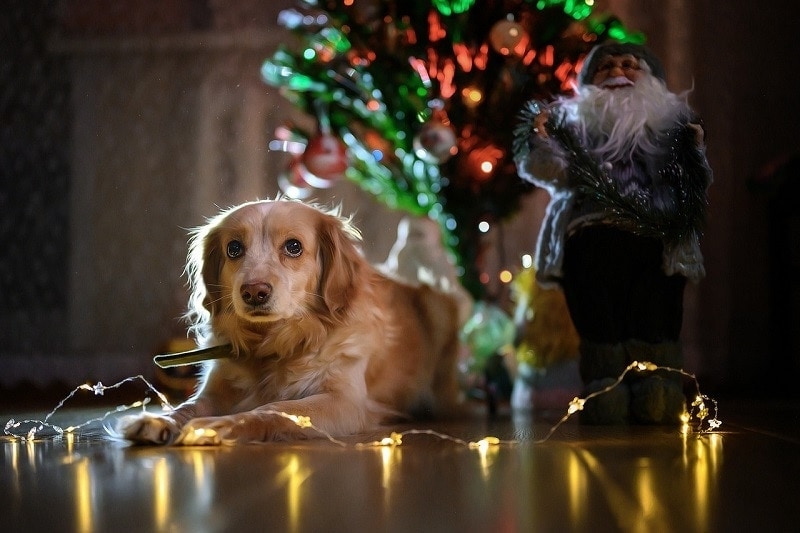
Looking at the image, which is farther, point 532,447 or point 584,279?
point 584,279

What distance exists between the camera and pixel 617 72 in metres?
1.94

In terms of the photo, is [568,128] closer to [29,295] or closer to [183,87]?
[183,87]

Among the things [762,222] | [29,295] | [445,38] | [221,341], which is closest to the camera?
[221,341]

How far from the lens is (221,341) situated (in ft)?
6.02

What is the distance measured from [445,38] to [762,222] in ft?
5.69

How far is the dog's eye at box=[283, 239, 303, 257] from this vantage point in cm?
175

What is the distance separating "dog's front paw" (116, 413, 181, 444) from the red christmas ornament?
1.31m

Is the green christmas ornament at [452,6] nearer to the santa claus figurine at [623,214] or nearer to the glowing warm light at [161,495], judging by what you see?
the santa claus figurine at [623,214]

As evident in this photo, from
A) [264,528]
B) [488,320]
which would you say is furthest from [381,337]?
[264,528]

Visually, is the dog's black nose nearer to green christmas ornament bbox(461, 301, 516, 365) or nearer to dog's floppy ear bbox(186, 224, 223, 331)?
dog's floppy ear bbox(186, 224, 223, 331)

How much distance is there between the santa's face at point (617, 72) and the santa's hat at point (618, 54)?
0.03ft

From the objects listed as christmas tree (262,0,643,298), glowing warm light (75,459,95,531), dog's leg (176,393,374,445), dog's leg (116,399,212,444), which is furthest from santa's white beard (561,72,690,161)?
glowing warm light (75,459,95,531)

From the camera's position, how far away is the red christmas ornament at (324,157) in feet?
8.89

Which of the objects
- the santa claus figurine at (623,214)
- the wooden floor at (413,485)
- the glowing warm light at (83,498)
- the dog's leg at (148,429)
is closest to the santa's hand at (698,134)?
the santa claus figurine at (623,214)
